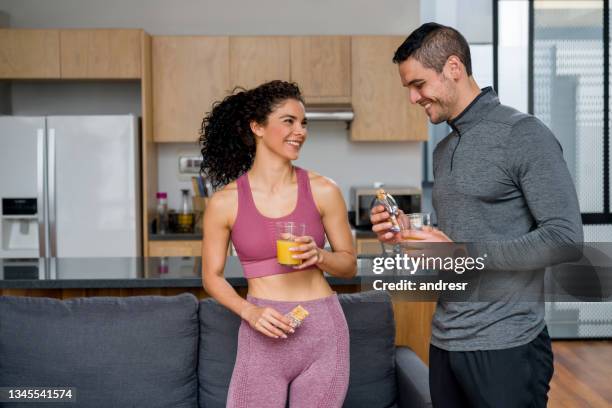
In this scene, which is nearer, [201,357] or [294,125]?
[294,125]

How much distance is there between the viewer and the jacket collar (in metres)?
1.61

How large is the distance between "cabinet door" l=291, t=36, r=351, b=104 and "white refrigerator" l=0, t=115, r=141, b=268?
118 cm

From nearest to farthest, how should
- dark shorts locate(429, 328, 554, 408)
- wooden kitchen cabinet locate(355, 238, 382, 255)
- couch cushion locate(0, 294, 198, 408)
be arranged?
dark shorts locate(429, 328, 554, 408), couch cushion locate(0, 294, 198, 408), wooden kitchen cabinet locate(355, 238, 382, 255)

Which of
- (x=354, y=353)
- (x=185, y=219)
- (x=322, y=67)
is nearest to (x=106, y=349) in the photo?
A: (x=354, y=353)

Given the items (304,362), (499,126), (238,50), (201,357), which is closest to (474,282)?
(499,126)

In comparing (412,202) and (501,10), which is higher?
(501,10)

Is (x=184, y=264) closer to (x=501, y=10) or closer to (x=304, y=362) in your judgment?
(x=304, y=362)

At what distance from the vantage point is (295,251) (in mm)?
1844

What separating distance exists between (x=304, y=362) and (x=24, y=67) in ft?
12.5

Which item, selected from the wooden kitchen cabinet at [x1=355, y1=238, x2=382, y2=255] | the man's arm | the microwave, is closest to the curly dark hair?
the man's arm

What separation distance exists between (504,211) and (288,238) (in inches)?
22.2

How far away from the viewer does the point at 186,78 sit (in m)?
5.12

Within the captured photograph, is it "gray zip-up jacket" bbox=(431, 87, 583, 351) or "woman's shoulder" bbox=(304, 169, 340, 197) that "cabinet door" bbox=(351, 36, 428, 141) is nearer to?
"woman's shoulder" bbox=(304, 169, 340, 197)

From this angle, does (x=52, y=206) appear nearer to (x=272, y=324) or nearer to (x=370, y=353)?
(x=370, y=353)
